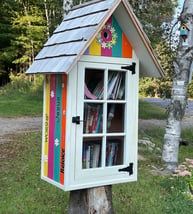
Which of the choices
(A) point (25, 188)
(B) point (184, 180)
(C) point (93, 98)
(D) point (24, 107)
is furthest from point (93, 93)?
(D) point (24, 107)

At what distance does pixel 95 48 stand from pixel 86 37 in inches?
7.0

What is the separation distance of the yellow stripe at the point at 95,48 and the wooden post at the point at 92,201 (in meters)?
1.17

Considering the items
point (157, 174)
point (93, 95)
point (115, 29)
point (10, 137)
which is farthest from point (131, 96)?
point (10, 137)

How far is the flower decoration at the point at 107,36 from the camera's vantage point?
2913 millimetres

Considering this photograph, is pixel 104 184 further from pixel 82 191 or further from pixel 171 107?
pixel 171 107

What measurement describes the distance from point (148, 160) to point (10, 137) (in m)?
3.62

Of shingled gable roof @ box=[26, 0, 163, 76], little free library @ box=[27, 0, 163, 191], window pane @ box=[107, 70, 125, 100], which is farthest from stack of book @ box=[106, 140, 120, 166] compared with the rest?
shingled gable roof @ box=[26, 0, 163, 76]

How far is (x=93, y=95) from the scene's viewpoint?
3.00 metres

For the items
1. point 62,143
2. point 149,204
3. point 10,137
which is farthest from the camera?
point 10,137

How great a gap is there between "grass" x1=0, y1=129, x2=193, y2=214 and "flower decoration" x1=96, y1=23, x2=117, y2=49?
2.04 meters

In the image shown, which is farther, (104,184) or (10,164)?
(10,164)

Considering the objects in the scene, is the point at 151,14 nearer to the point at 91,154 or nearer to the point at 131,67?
the point at 131,67

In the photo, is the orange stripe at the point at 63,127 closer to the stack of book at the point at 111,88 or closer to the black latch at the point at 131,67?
the stack of book at the point at 111,88

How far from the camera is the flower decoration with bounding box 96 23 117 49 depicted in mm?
2913
